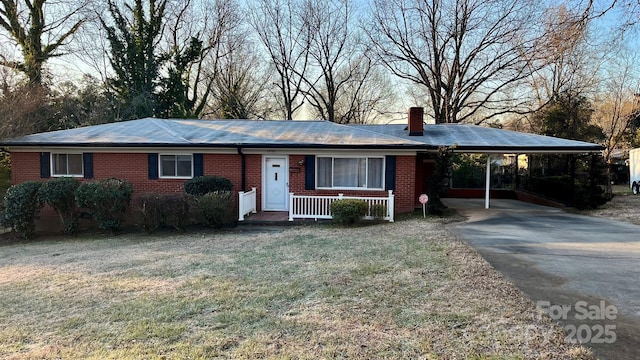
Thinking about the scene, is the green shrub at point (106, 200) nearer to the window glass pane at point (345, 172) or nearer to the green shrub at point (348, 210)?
the green shrub at point (348, 210)

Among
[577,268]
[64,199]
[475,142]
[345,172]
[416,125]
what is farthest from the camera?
[416,125]

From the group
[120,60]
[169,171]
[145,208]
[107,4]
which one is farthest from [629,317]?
[107,4]

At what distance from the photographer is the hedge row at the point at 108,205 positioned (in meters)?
10.9

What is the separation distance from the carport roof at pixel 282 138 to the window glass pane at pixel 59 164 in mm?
679

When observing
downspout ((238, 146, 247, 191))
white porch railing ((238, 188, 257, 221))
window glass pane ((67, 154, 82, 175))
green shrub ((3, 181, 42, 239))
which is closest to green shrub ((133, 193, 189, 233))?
white porch railing ((238, 188, 257, 221))

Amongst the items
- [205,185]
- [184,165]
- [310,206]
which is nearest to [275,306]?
[310,206]

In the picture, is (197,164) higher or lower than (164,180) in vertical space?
higher

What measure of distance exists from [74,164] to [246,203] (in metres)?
6.62

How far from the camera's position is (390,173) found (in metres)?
12.8

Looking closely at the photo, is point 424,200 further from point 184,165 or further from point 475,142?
point 184,165

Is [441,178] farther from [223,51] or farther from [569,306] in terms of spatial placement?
[223,51]

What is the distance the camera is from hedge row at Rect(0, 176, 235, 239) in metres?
10.9

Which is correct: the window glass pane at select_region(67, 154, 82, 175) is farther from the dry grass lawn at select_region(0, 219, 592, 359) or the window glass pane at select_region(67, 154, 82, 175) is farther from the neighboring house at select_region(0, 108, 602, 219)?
the dry grass lawn at select_region(0, 219, 592, 359)

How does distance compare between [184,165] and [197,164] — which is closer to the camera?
[197,164]
